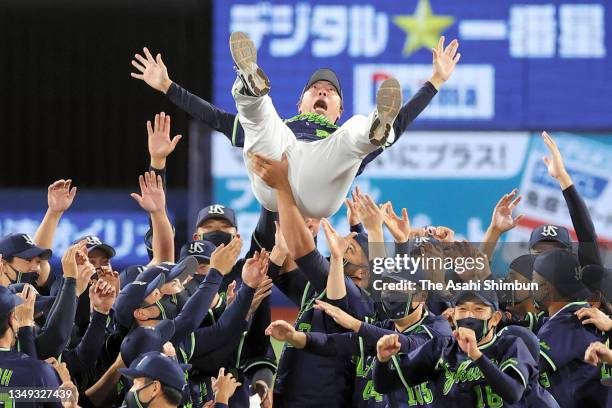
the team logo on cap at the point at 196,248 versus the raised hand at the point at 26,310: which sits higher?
the team logo on cap at the point at 196,248

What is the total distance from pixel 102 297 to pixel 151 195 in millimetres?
1461

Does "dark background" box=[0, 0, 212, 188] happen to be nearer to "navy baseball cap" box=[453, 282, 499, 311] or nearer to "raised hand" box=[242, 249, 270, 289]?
"raised hand" box=[242, 249, 270, 289]

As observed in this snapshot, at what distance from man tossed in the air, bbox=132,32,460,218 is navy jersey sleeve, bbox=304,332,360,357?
629 mm

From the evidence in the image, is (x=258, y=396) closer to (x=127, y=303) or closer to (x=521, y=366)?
(x=127, y=303)

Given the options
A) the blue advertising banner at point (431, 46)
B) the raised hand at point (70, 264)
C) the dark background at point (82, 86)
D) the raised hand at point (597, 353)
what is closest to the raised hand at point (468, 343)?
the raised hand at point (597, 353)

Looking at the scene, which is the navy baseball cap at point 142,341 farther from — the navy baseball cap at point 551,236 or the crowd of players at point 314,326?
the navy baseball cap at point 551,236

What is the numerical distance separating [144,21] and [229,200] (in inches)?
83.8

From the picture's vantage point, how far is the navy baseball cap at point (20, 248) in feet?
21.5

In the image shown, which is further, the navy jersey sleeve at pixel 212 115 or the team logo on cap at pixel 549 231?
the team logo on cap at pixel 549 231

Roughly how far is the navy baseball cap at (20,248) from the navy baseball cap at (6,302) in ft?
4.35

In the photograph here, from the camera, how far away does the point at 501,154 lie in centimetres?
1317

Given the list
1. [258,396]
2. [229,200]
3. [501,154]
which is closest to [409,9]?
[501,154]

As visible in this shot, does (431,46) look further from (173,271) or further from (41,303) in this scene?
(41,303)

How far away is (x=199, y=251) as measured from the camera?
6648 millimetres
